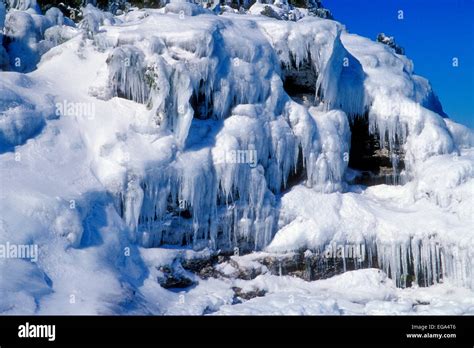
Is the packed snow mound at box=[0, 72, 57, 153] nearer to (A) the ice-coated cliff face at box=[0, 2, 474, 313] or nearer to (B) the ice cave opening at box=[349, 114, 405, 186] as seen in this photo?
(A) the ice-coated cliff face at box=[0, 2, 474, 313]

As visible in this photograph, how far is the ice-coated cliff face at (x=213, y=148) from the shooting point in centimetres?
1091

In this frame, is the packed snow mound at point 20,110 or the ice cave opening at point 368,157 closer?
the packed snow mound at point 20,110

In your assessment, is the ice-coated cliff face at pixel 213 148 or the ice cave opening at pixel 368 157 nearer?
the ice-coated cliff face at pixel 213 148

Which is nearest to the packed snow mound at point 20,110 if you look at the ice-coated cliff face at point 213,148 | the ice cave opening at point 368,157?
the ice-coated cliff face at point 213,148

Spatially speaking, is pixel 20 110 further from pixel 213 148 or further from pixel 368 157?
pixel 368 157

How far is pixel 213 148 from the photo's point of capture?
41.0ft

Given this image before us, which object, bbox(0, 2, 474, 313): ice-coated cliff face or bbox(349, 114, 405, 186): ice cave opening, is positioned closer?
bbox(0, 2, 474, 313): ice-coated cliff face

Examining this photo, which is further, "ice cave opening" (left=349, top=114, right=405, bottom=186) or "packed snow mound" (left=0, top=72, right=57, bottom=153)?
"ice cave opening" (left=349, top=114, right=405, bottom=186)

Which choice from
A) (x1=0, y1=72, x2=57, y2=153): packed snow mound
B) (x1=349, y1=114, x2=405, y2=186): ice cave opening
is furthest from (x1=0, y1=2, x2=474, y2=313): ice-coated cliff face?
(x1=349, y1=114, x2=405, y2=186): ice cave opening

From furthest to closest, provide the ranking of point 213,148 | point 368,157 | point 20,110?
point 368,157
point 213,148
point 20,110

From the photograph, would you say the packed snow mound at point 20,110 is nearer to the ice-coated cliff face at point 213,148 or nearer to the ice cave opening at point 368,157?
the ice-coated cliff face at point 213,148

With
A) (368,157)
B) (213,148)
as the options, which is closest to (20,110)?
(213,148)

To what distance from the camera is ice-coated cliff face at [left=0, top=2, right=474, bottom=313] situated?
1091 cm
